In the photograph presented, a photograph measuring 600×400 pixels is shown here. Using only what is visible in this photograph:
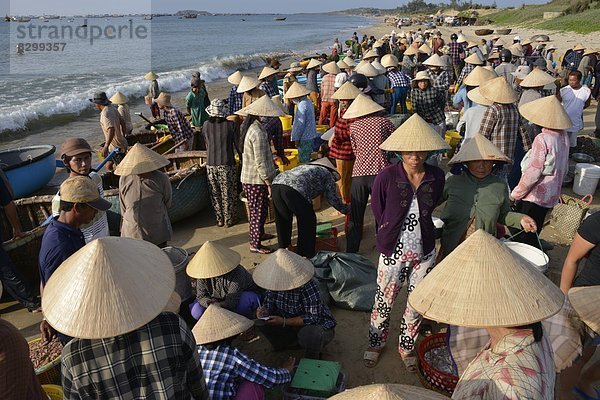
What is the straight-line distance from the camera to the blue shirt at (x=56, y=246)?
276cm

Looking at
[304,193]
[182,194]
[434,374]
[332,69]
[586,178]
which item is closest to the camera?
[434,374]

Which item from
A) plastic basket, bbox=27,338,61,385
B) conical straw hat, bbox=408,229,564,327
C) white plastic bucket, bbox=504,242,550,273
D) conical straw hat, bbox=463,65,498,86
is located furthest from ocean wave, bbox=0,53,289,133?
conical straw hat, bbox=408,229,564,327

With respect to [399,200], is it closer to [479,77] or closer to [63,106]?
[479,77]

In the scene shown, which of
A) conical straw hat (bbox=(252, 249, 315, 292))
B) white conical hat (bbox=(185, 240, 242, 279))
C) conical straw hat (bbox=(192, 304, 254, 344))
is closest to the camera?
conical straw hat (bbox=(192, 304, 254, 344))

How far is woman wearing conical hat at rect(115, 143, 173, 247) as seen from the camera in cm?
419

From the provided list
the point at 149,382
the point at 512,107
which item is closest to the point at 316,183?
the point at 512,107

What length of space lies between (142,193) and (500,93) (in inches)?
160

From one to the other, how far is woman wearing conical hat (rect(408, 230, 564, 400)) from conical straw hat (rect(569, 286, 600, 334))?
492 mm

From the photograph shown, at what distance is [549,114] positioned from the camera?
4062 millimetres

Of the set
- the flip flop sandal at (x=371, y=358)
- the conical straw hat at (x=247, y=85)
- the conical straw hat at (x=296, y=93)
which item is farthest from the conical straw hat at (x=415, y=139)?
the conical straw hat at (x=296, y=93)

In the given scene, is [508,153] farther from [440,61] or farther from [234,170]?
[440,61]

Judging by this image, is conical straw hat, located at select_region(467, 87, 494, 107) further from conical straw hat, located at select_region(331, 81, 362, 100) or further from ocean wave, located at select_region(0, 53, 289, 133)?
ocean wave, located at select_region(0, 53, 289, 133)

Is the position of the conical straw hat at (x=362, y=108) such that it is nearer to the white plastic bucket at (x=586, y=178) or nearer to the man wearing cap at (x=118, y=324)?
the man wearing cap at (x=118, y=324)

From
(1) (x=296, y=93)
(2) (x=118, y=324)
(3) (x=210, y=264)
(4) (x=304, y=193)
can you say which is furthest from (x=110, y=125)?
(2) (x=118, y=324)
